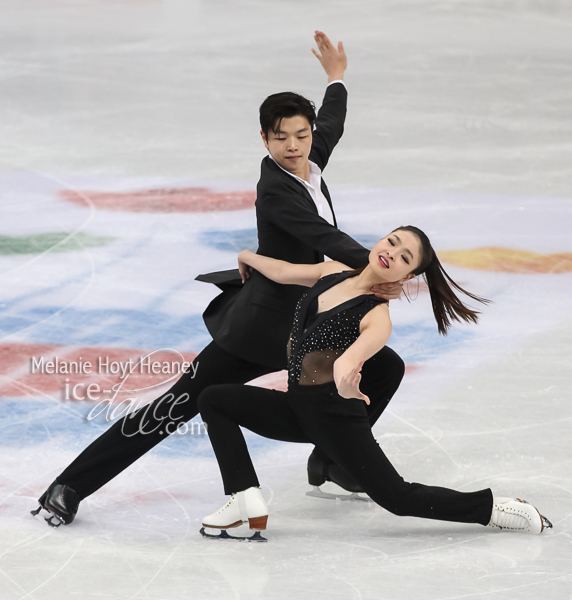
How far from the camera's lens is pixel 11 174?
7.20 m

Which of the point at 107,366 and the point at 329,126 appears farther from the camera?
the point at 107,366

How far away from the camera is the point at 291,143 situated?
309 cm

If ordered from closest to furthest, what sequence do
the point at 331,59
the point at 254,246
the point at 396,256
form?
the point at 396,256 < the point at 331,59 < the point at 254,246

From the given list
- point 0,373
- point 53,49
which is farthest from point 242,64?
point 0,373

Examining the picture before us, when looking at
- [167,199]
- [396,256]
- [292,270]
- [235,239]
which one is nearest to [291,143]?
[292,270]

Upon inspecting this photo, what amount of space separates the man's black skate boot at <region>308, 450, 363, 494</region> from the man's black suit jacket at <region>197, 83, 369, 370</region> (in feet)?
1.37

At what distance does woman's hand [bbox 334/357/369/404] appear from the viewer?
2.72m

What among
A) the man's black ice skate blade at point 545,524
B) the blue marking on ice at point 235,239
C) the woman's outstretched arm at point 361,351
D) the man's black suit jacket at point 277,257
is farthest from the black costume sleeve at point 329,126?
the blue marking on ice at point 235,239

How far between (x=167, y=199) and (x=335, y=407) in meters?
4.03

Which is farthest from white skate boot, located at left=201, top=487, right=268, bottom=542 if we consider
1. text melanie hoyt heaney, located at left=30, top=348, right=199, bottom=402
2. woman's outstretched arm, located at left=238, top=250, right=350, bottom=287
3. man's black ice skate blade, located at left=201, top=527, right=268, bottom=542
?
text melanie hoyt heaney, located at left=30, top=348, right=199, bottom=402

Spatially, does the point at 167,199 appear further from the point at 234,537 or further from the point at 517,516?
the point at 517,516

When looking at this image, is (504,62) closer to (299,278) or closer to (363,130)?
(363,130)

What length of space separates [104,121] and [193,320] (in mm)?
4040

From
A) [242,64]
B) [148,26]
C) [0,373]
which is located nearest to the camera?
[0,373]
